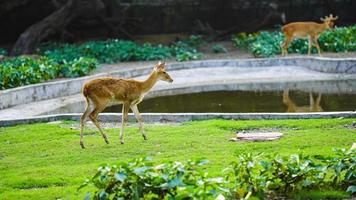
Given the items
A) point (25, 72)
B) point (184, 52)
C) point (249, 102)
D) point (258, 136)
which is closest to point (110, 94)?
point (258, 136)

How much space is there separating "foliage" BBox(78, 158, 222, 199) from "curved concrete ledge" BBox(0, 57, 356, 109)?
913 cm

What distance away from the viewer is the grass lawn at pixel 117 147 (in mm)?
9453

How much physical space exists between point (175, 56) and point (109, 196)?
15939 millimetres

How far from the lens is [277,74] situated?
2033 centimetres

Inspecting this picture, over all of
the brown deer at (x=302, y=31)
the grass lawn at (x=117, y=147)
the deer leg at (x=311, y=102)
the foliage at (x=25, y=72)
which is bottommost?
the deer leg at (x=311, y=102)

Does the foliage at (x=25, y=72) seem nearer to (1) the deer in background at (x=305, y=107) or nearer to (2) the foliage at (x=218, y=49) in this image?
(1) the deer in background at (x=305, y=107)

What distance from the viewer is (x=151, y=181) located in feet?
24.7

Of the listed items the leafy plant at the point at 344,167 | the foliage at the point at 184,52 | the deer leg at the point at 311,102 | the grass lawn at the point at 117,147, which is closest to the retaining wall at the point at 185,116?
the grass lawn at the point at 117,147

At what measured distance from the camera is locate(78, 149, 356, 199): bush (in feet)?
24.7

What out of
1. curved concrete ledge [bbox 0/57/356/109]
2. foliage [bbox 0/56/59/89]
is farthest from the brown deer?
foliage [bbox 0/56/59/89]

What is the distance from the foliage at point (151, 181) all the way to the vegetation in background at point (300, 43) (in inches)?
→ 588

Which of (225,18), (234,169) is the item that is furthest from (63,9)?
(234,169)

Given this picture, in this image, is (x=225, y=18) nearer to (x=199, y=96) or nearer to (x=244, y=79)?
(x=244, y=79)

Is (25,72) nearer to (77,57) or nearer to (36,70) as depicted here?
(36,70)
